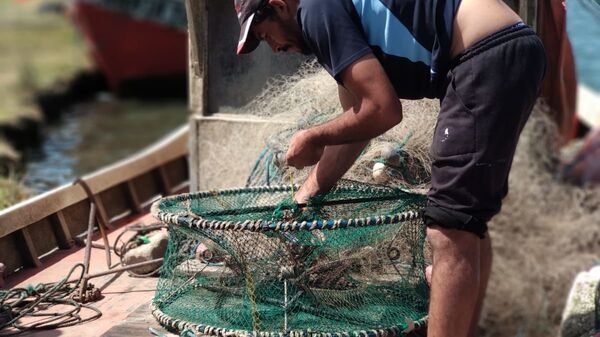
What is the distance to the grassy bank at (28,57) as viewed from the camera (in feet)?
57.2

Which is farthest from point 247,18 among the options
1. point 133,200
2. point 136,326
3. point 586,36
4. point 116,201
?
point 586,36

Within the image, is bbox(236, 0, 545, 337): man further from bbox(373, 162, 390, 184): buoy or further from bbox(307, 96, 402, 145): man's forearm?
bbox(373, 162, 390, 184): buoy

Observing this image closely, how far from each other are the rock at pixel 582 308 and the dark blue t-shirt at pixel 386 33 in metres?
2.21

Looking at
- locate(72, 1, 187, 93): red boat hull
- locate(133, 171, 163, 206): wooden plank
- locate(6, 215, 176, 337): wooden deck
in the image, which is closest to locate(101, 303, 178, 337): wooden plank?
locate(6, 215, 176, 337): wooden deck

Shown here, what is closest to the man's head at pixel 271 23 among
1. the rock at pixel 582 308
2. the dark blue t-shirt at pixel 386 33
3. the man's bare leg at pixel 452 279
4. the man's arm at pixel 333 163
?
the dark blue t-shirt at pixel 386 33

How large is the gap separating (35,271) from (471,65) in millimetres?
3165

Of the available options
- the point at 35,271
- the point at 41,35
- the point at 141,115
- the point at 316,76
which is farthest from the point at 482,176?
the point at 41,35

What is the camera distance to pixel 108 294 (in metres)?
4.63

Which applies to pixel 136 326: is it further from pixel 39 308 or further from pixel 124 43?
pixel 124 43

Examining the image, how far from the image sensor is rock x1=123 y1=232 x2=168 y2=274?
4.85 meters

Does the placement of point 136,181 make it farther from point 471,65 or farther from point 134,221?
point 471,65

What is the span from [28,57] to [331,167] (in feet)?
72.4

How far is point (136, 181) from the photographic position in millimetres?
7375

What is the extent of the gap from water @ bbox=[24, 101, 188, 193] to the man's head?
753cm
